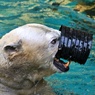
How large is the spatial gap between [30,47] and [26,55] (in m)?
0.11

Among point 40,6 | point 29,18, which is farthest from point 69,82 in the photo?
point 40,6

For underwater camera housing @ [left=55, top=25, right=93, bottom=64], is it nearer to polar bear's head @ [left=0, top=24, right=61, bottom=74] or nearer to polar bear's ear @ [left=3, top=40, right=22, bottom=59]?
polar bear's head @ [left=0, top=24, right=61, bottom=74]

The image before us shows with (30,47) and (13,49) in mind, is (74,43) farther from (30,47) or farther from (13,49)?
(13,49)

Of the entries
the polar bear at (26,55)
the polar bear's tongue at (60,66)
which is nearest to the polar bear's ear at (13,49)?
the polar bear at (26,55)

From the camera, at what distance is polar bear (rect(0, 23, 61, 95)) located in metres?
5.00

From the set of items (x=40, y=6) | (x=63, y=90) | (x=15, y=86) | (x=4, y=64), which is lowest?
(x=40, y=6)

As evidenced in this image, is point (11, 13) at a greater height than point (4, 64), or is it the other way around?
point (4, 64)

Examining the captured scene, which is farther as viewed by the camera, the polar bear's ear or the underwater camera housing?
the underwater camera housing

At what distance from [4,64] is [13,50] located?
22cm

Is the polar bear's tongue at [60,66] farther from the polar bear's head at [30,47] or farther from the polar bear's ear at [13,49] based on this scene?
the polar bear's ear at [13,49]

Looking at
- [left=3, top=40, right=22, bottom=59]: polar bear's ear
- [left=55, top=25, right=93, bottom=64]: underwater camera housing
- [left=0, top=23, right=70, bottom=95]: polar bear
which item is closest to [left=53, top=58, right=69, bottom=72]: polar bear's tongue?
[left=0, top=23, right=70, bottom=95]: polar bear

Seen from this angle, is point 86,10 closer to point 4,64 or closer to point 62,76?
point 62,76

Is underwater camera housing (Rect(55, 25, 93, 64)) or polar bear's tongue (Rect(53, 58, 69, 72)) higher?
underwater camera housing (Rect(55, 25, 93, 64))

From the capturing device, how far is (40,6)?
10836mm
